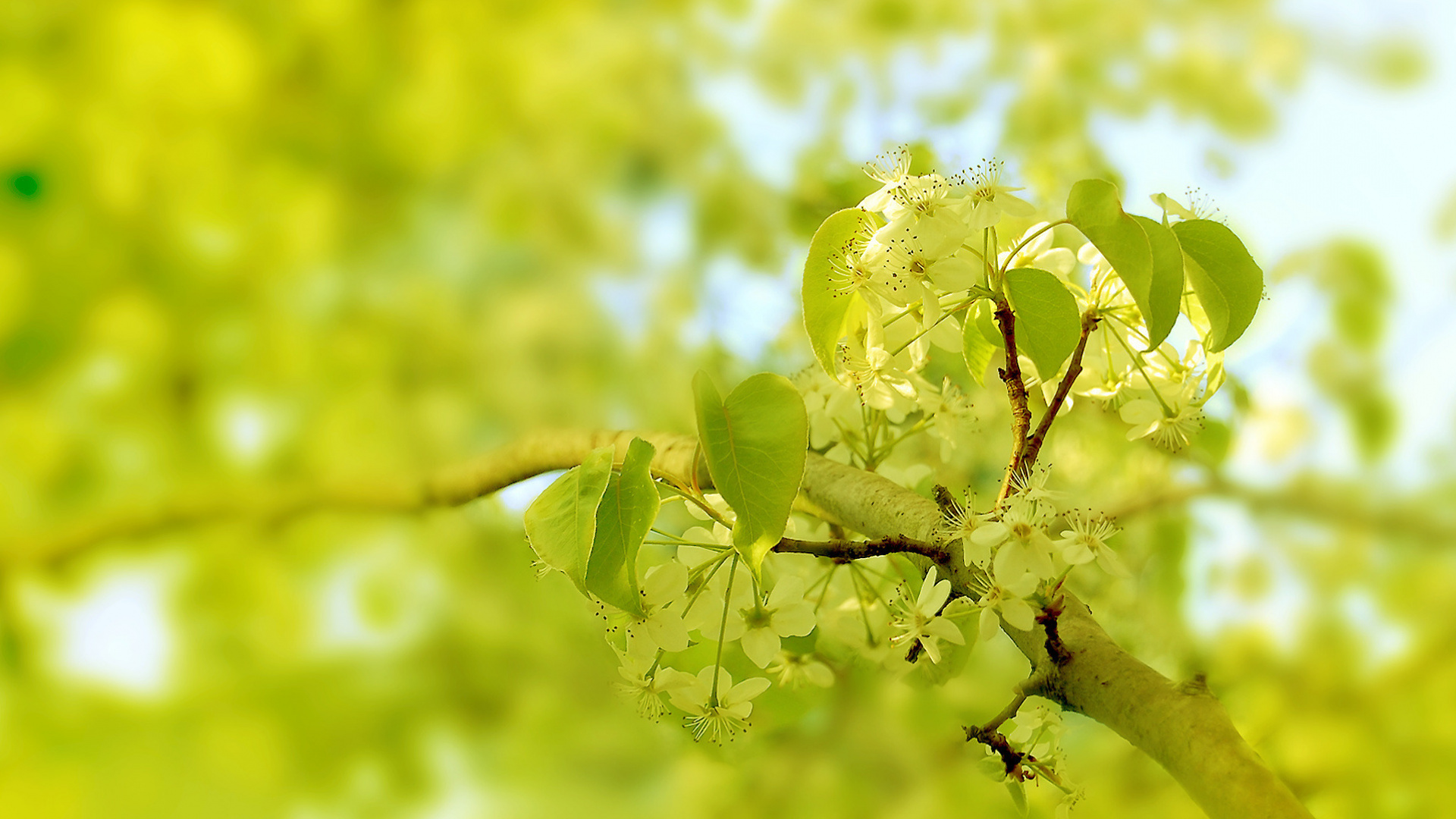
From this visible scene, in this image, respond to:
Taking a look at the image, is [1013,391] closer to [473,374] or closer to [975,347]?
[975,347]

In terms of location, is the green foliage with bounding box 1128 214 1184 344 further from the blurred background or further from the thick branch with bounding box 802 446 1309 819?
the blurred background

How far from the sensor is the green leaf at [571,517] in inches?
7.5

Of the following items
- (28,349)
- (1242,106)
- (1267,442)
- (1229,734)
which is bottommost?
(1229,734)

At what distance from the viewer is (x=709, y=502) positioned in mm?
262

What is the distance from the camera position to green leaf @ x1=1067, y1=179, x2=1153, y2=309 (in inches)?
7.7

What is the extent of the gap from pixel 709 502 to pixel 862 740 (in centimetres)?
57

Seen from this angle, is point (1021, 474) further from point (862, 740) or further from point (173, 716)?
point (173, 716)

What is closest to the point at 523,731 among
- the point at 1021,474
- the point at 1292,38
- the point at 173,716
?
the point at 173,716

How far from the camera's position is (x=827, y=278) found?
8.8 inches

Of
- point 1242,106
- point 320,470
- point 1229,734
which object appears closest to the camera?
point 1229,734

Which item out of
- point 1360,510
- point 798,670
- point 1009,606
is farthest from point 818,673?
point 1360,510

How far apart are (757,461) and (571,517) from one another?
0.13 ft

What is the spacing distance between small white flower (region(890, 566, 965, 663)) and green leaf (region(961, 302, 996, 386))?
0.06 metres

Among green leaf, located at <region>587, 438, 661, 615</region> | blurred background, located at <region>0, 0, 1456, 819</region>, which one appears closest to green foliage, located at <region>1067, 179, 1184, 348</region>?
green leaf, located at <region>587, 438, 661, 615</region>
